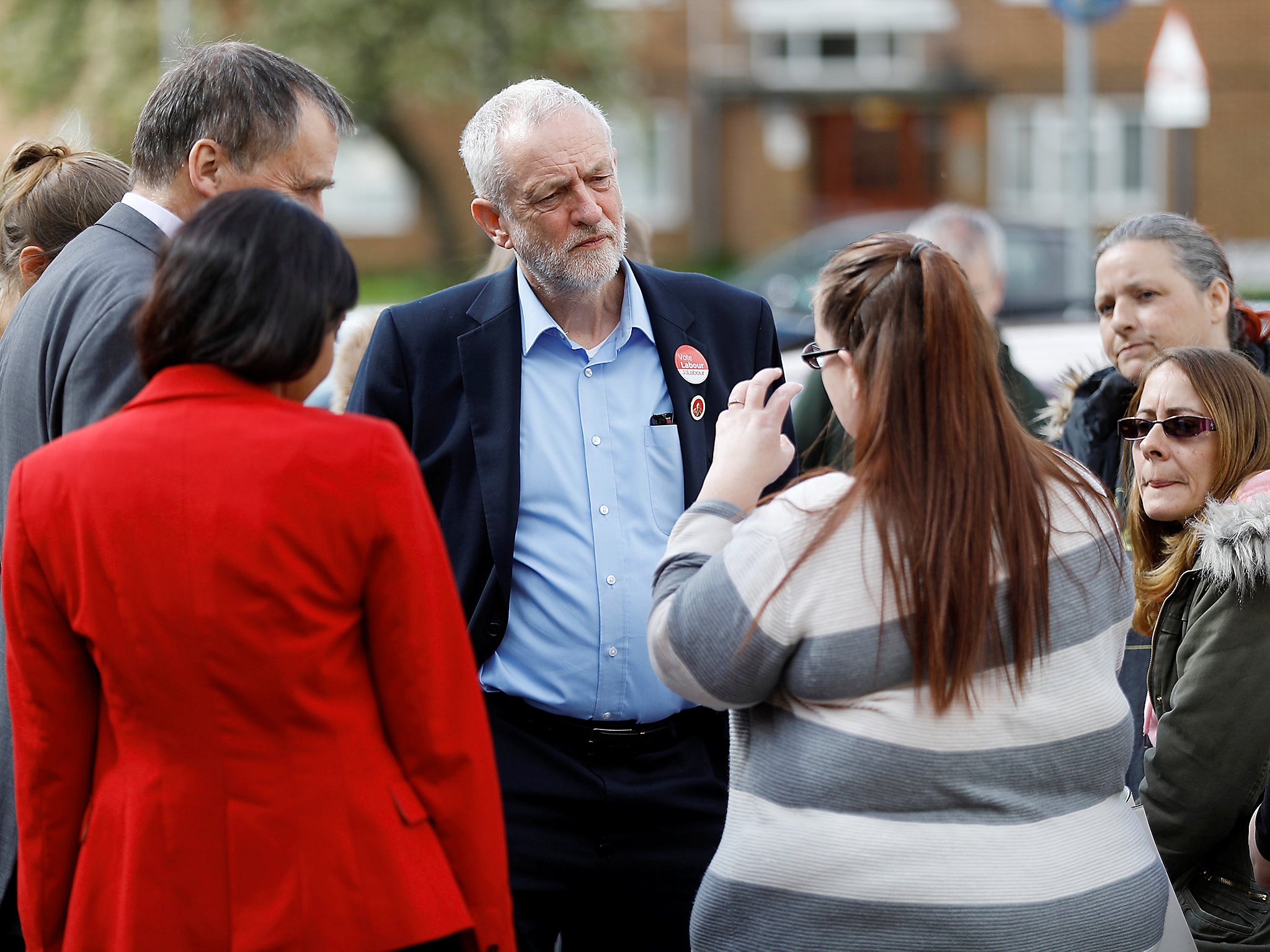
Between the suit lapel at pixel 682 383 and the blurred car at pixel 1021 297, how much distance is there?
69.4 inches

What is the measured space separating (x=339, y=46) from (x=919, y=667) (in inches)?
816

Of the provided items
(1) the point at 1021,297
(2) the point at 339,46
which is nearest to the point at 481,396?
(1) the point at 1021,297

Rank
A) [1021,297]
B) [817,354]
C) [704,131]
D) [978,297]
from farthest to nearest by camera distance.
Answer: [704,131]
[1021,297]
[978,297]
[817,354]

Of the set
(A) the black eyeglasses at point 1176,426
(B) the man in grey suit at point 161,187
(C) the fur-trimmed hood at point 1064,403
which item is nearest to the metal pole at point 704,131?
(C) the fur-trimmed hood at point 1064,403

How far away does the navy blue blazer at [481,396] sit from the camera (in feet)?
9.30

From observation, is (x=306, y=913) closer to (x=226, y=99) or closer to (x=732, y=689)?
(x=732, y=689)

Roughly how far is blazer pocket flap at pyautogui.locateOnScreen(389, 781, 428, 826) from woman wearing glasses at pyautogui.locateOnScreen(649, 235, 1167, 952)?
1.38ft

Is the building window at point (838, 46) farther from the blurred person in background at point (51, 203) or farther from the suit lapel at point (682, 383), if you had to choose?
the blurred person in background at point (51, 203)

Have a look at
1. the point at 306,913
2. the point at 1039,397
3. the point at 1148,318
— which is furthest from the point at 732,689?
the point at 1039,397

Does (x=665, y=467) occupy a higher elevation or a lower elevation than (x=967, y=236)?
lower

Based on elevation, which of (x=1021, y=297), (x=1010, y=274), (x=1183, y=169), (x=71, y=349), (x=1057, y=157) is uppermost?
(x=71, y=349)

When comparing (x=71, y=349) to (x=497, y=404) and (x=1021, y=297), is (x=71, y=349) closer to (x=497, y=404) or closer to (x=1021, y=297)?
(x=497, y=404)

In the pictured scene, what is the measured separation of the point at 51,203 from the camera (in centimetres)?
305

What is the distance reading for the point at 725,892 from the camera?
2.16 m
